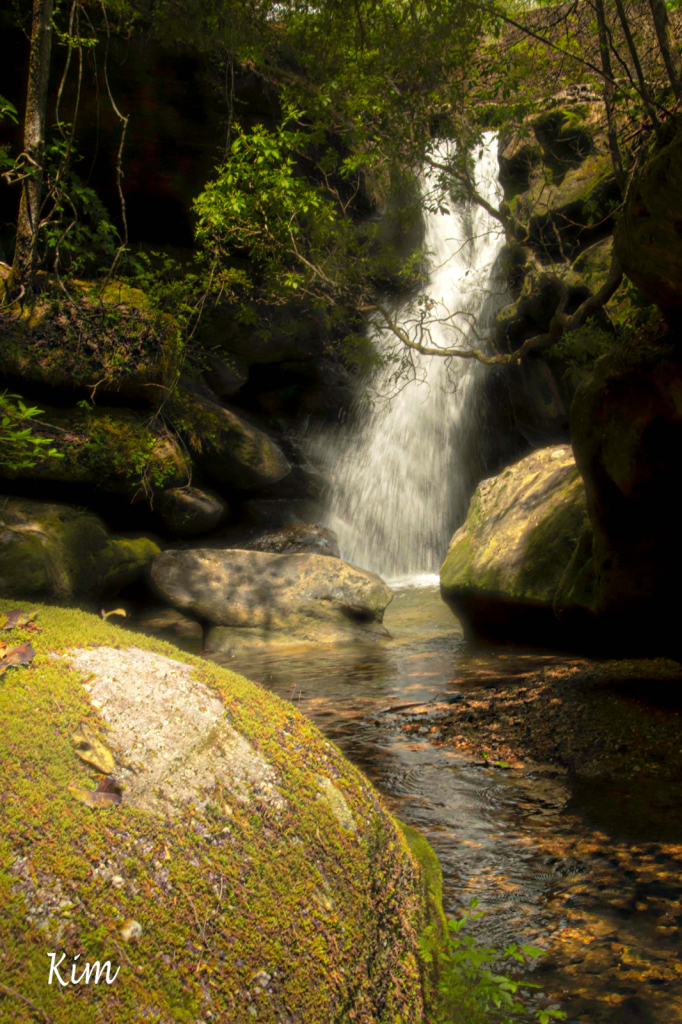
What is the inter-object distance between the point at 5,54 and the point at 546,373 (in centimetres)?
1086

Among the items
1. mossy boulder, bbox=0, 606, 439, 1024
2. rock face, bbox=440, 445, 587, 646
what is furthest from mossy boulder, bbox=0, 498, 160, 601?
mossy boulder, bbox=0, 606, 439, 1024

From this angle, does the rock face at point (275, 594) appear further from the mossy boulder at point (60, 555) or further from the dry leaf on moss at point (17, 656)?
the dry leaf on moss at point (17, 656)

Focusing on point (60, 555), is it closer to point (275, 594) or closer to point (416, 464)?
point (275, 594)

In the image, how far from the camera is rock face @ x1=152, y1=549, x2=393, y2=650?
8363mm

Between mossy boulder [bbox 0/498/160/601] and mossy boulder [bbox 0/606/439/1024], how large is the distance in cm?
575

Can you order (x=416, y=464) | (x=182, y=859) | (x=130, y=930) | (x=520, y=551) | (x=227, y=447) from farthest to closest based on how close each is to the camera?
(x=416, y=464) < (x=227, y=447) < (x=520, y=551) < (x=182, y=859) < (x=130, y=930)

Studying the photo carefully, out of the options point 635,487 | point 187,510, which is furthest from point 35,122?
point 635,487

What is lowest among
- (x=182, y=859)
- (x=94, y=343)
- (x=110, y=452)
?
(x=182, y=859)

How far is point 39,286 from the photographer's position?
30.3 feet

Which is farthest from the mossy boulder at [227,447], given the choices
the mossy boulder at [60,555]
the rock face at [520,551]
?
the rock face at [520,551]

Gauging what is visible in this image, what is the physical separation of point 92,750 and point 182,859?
0.35 metres

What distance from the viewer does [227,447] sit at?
42.8 feet

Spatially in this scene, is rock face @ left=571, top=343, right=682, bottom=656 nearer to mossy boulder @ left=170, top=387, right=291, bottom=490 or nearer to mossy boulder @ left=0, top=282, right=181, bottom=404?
mossy boulder @ left=0, top=282, right=181, bottom=404

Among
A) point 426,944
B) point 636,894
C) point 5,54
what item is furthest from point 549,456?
point 5,54
